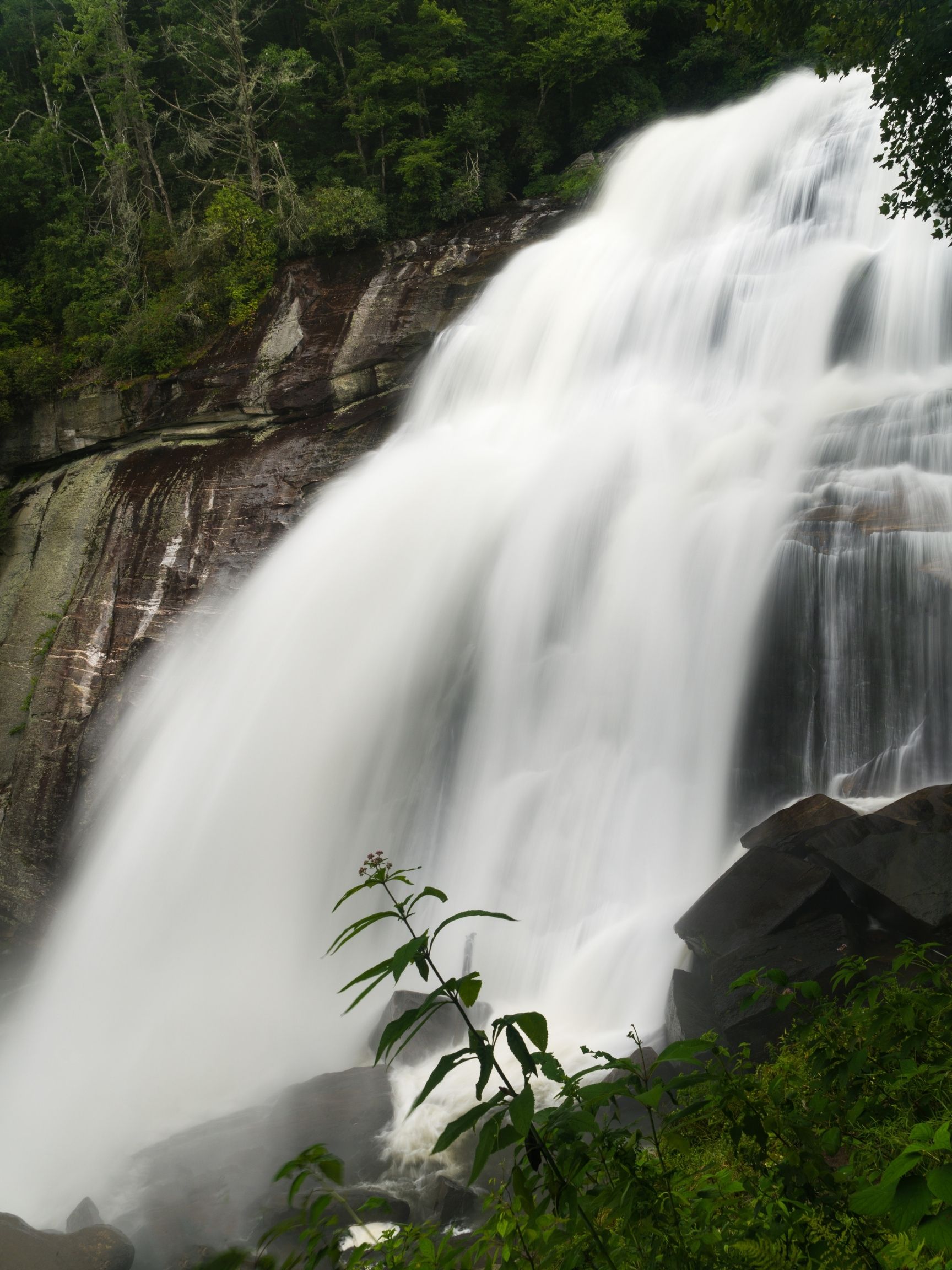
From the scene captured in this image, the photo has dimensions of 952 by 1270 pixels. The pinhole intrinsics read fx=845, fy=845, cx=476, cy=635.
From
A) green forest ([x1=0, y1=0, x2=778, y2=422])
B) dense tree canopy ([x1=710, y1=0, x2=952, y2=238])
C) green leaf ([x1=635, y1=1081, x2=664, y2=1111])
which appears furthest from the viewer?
green forest ([x1=0, y1=0, x2=778, y2=422])

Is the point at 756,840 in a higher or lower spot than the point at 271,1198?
higher

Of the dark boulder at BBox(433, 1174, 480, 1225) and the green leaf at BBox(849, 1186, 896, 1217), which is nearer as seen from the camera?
the green leaf at BBox(849, 1186, 896, 1217)

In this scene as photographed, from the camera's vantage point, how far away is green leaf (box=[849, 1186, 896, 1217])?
3.88 feet

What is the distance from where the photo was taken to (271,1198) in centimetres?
587

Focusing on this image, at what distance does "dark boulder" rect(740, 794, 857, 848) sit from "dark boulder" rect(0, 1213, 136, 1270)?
505 cm

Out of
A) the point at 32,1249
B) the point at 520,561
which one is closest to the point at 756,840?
the point at 520,561

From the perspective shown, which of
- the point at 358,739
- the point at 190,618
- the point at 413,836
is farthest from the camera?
the point at 190,618

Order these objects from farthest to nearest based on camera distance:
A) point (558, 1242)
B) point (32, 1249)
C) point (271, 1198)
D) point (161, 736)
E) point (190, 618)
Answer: point (190, 618) → point (161, 736) → point (271, 1198) → point (32, 1249) → point (558, 1242)

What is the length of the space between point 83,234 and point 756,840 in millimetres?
20362

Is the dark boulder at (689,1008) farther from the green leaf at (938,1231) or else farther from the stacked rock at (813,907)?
the green leaf at (938,1231)

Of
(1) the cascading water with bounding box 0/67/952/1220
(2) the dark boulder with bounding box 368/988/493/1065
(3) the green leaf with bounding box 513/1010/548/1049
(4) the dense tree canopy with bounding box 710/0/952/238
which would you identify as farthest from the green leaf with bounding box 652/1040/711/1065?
(4) the dense tree canopy with bounding box 710/0/952/238

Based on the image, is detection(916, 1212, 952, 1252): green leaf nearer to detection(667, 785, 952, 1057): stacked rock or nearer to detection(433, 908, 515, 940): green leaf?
detection(433, 908, 515, 940): green leaf

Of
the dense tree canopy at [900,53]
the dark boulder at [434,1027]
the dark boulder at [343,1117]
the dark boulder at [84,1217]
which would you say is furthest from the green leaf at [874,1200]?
the dark boulder at [84,1217]

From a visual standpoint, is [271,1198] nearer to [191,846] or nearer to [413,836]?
[413,836]
